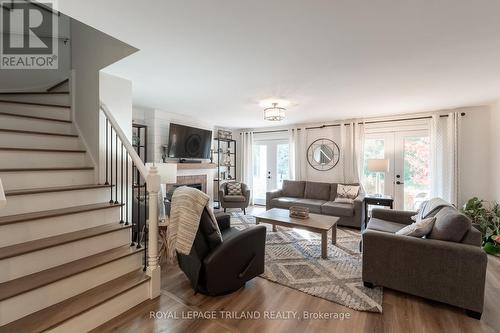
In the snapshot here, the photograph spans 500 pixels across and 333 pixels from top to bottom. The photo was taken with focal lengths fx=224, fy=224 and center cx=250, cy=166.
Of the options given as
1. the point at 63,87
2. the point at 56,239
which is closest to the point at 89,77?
the point at 63,87

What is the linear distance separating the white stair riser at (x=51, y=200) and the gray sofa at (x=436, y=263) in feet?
9.18

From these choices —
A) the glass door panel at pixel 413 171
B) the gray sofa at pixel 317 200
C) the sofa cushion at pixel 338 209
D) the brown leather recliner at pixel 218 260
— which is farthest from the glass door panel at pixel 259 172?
the brown leather recliner at pixel 218 260

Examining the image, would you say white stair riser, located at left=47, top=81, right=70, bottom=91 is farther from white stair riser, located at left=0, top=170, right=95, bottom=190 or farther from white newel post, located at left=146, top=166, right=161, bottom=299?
white newel post, located at left=146, top=166, right=161, bottom=299

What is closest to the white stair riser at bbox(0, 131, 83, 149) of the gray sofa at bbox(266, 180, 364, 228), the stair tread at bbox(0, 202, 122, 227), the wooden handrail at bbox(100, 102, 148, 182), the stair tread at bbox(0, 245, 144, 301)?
the wooden handrail at bbox(100, 102, 148, 182)

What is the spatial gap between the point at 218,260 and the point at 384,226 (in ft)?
7.48

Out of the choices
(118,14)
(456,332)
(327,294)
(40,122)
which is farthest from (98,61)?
(456,332)

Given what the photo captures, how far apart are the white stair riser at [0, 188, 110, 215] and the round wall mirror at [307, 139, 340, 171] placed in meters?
4.76

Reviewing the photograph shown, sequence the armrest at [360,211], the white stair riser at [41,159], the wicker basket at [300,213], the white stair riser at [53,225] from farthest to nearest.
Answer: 1. the armrest at [360,211]
2. the wicker basket at [300,213]
3. the white stair riser at [41,159]
4. the white stair riser at [53,225]

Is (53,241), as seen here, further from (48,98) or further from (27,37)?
(27,37)

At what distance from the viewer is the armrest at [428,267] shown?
1.85 metres

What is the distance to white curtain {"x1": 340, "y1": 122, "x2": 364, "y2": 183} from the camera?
5.16m

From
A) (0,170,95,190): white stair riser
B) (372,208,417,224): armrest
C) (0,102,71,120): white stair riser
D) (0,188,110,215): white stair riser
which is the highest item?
(0,102,71,120): white stair riser

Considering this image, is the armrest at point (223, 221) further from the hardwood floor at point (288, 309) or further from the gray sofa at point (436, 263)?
the gray sofa at point (436, 263)

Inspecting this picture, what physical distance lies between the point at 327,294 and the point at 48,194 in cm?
273
